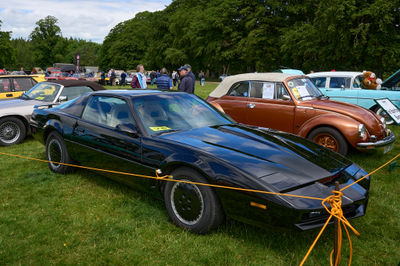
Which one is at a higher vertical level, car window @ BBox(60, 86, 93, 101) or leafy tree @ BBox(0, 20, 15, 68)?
leafy tree @ BBox(0, 20, 15, 68)

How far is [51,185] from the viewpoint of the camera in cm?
505

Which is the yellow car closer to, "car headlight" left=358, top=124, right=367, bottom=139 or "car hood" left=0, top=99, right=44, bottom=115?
"car hood" left=0, top=99, right=44, bottom=115

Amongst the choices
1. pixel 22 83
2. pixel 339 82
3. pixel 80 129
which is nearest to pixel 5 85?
pixel 22 83

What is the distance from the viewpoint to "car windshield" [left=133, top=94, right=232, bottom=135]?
13.5 ft

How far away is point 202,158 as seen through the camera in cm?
334

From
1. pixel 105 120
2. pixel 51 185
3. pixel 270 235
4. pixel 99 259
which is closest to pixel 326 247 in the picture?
pixel 270 235

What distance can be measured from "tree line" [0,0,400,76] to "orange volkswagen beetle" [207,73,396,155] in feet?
72.5

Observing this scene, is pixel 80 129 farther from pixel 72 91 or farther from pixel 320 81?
pixel 320 81

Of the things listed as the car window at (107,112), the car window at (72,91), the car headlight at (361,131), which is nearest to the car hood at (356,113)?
the car headlight at (361,131)

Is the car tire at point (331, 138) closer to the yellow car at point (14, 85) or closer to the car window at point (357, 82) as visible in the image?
the car window at point (357, 82)

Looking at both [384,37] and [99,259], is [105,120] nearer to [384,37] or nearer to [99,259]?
[99,259]

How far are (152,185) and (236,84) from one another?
4.52m

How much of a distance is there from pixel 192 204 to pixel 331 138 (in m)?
3.92

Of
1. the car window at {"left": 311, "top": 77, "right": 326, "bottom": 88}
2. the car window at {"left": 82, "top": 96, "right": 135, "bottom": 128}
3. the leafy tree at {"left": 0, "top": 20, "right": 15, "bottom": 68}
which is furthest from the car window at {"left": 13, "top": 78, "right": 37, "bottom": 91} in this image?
the leafy tree at {"left": 0, "top": 20, "right": 15, "bottom": 68}
